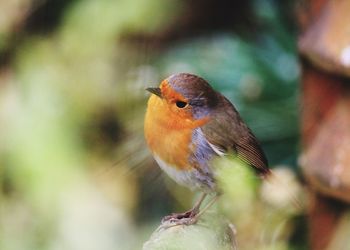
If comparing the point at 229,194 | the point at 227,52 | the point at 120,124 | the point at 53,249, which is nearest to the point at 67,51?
the point at 120,124

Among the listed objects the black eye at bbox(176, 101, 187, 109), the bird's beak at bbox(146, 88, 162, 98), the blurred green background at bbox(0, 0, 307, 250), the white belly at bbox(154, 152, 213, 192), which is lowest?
the blurred green background at bbox(0, 0, 307, 250)

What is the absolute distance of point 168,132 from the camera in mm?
1946

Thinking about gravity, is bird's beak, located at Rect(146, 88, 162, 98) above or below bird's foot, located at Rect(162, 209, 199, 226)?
above

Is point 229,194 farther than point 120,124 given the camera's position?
No

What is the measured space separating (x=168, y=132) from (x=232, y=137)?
15 cm

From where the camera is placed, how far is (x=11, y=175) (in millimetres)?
3010

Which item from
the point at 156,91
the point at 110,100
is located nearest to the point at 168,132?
the point at 156,91

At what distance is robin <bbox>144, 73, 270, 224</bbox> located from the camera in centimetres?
179

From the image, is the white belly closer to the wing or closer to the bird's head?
the wing

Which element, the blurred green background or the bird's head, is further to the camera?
the blurred green background

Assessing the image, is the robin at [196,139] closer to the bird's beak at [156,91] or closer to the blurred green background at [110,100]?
the bird's beak at [156,91]

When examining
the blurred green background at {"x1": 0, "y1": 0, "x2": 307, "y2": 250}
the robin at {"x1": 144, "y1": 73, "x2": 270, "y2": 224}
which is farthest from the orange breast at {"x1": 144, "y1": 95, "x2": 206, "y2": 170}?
the blurred green background at {"x1": 0, "y1": 0, "x2": 307, "y2": 250}

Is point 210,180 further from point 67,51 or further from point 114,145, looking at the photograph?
point 114,145

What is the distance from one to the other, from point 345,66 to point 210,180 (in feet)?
4.29
